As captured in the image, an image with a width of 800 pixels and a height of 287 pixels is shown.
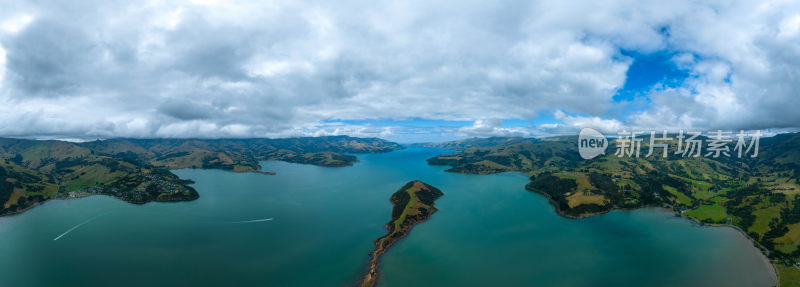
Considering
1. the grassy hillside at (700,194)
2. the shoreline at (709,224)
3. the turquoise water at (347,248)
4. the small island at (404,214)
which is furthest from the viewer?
the grassy hillside at (700,194)

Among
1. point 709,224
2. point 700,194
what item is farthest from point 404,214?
point 700,194

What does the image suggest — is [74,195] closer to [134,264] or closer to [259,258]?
[134,264]

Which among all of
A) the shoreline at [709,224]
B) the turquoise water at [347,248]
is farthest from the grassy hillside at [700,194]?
the turquoise water at [347,248]

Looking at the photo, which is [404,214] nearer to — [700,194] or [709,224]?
[709,224]

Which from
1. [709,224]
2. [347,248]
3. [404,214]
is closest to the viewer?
[347,248]

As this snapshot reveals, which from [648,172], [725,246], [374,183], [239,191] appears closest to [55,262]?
[239,191]

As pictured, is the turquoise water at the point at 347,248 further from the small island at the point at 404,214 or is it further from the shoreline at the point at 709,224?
the small island at the point at 404,214

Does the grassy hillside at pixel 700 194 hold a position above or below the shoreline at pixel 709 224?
above

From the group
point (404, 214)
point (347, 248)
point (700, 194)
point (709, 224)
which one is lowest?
point (709, 224)
